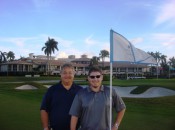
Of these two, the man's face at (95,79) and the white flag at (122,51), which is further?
the white flag at (122,51)

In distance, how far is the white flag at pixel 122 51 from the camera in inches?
227

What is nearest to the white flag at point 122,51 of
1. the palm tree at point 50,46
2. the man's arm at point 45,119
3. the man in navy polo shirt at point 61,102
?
the man in navy polo shirt at point 61,102

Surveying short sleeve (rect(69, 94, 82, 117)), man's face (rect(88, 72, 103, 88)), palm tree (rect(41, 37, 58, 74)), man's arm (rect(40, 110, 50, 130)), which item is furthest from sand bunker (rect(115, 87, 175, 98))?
palm tree (rect(41, 37, 58, 74))

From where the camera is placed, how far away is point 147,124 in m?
10.9

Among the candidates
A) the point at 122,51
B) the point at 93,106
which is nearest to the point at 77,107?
the point at 93,106

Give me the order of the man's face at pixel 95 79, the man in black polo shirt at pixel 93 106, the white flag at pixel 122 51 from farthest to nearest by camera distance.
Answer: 1. the white flag at pixel 122 51
2. the man's face at pixel 95 79
3. the man in black polo shirt at pixel 93 106

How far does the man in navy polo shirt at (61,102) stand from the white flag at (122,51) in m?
0.75

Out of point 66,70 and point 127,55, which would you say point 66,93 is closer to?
point 66,70

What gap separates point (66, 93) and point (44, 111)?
0.50 metres

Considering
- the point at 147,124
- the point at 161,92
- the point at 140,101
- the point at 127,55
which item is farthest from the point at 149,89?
the point at 127,55

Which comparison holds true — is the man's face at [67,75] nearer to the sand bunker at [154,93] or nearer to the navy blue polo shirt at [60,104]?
the navy blue polo shirt at [60,104]

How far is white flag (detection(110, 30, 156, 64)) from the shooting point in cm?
577

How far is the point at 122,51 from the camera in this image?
5.84 metres

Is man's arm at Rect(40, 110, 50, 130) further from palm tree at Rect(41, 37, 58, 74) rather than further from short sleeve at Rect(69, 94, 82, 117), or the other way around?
palm tree at Rect(41, 37, 58, 74)
